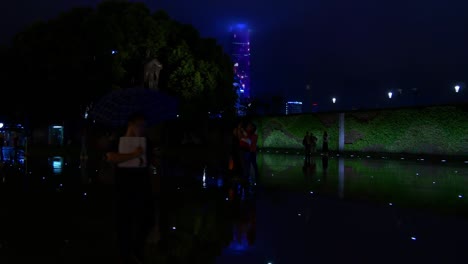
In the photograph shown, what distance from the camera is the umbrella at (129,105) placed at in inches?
274

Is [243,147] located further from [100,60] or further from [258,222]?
[100,60]

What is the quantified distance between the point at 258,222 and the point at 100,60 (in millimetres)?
29433

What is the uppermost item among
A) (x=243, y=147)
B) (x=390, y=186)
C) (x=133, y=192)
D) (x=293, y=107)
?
(x=293, y=107)

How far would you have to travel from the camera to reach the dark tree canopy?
114 ft

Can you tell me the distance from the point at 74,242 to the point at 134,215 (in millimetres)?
1751

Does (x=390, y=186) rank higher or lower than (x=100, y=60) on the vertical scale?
lower

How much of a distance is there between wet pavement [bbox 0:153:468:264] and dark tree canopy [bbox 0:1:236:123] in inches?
817

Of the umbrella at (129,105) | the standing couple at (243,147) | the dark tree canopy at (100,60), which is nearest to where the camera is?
the umbrella at (129,105)

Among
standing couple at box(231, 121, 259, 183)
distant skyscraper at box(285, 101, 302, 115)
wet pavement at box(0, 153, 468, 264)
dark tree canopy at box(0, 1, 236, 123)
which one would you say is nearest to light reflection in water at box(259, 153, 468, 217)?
wet pavement at box(0, 153, 468, 264)

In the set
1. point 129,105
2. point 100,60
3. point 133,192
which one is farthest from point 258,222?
point 100,60

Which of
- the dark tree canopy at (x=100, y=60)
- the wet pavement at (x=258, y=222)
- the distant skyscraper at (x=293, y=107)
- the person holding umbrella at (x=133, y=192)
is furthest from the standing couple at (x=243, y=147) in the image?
the distant skyscraper at (x=293, y=107)

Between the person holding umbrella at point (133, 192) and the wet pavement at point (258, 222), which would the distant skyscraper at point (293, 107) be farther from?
the person holding umbrella at point (133, 192)

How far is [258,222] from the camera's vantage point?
8.70 m

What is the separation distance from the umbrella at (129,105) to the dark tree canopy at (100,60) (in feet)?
93.4
